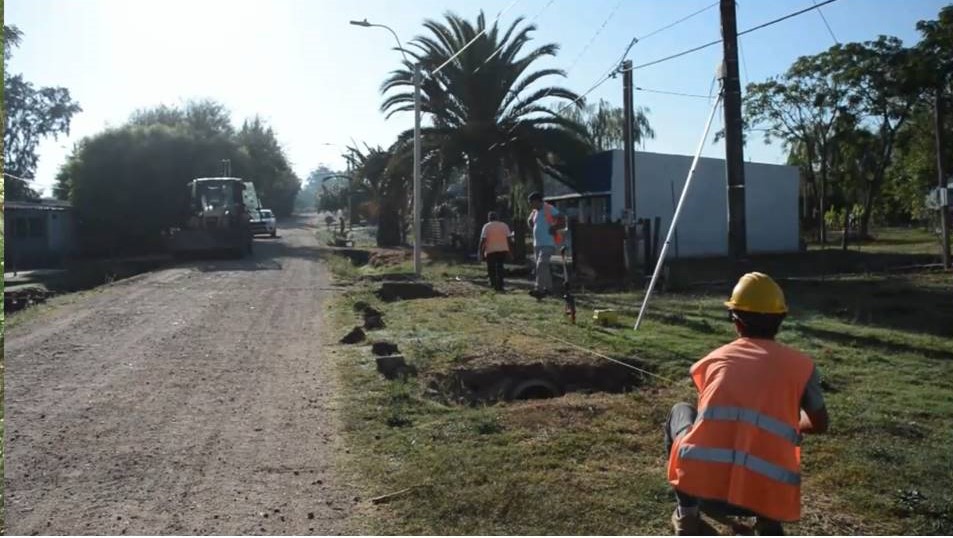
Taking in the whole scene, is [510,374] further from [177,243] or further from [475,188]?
[177,243]

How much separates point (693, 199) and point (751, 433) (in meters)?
30.2

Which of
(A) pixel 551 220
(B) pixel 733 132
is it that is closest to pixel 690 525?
(B) pixel 733 132

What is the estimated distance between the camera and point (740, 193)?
41.9 feet

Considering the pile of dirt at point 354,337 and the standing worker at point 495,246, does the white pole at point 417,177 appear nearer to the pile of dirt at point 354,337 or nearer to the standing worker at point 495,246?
the standing worker at point 495,246

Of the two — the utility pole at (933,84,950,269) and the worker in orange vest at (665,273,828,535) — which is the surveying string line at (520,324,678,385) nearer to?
the worker in orange vest at (665,273,828,535)

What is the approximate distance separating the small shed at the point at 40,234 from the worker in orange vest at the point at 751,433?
123 ft

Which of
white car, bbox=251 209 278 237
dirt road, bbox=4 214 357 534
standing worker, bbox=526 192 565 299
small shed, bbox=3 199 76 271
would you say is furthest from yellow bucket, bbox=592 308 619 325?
white car, bbox=251 209 278 237

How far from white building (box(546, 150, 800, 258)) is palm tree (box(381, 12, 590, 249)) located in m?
2.41

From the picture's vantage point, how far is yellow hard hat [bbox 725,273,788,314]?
165 inches

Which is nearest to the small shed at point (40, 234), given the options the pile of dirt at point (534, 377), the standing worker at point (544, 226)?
the standing worker at point (544, 226)

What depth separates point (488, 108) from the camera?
2878cm

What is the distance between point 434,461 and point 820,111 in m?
39.4

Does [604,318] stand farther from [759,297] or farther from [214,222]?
[214,222]

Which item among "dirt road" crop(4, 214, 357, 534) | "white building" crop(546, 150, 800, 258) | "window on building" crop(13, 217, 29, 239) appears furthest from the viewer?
"window on building" crop(13, 217, 29, 239)
